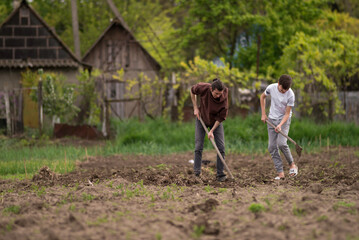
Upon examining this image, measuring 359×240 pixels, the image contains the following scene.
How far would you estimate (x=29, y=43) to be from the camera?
19328mm

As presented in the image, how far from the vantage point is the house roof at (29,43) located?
19.1m

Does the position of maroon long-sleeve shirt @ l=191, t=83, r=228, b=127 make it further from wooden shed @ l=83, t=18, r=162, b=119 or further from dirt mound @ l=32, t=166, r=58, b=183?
wooden shed @ l=83, t=18, r=162, b=119

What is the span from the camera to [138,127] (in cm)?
1396

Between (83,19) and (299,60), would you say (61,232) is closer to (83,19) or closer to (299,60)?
(299,60)

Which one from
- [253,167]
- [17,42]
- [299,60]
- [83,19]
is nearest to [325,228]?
[253,167]

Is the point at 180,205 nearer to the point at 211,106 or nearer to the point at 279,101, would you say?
the point at 211,106

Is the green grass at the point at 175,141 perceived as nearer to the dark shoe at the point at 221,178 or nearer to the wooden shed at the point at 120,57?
the dark shoe at the point at 221,178

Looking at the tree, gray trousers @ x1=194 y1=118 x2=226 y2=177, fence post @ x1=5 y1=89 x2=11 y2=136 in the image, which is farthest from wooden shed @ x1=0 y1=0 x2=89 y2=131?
gray trousers @ x1=194 y1=118 x2=226 y2=177

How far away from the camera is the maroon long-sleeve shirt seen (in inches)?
293

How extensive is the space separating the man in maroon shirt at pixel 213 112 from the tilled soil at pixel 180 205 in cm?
34

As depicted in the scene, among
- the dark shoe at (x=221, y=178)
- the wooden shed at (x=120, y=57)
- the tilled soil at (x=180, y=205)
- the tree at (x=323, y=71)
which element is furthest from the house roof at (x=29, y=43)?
the dark shoe at (x=221, y=178)

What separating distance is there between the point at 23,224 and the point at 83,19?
26659mm

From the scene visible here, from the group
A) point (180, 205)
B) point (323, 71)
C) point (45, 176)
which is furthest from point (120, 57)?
point (180, 205)

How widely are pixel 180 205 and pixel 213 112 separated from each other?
7.31 ft
